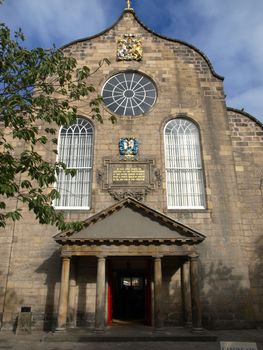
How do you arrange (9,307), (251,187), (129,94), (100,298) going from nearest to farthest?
(100,298) < (9,307) < (251,187) < (129,94)

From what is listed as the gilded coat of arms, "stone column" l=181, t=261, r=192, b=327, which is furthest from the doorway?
the gilded coat of arms

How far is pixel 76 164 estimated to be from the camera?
54.6 ft

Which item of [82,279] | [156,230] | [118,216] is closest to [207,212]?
[156,230]

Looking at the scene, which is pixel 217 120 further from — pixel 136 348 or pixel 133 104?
pixel 136 348

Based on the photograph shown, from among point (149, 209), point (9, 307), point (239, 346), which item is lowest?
point (239, 346)

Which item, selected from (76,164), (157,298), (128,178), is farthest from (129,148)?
(157,298)

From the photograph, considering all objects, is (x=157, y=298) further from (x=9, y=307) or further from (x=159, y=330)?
(x=9, y=307)

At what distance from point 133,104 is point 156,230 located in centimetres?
758

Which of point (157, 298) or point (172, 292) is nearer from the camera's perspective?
point (157, 298)

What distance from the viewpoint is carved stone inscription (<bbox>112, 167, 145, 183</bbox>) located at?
15922 mm

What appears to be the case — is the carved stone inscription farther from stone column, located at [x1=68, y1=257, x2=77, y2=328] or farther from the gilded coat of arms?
the gilded coat of arms

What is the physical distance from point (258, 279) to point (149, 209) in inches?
232

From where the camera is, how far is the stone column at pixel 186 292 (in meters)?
13.1

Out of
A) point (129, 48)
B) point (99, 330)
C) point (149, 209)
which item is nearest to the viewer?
point (99, 330)
